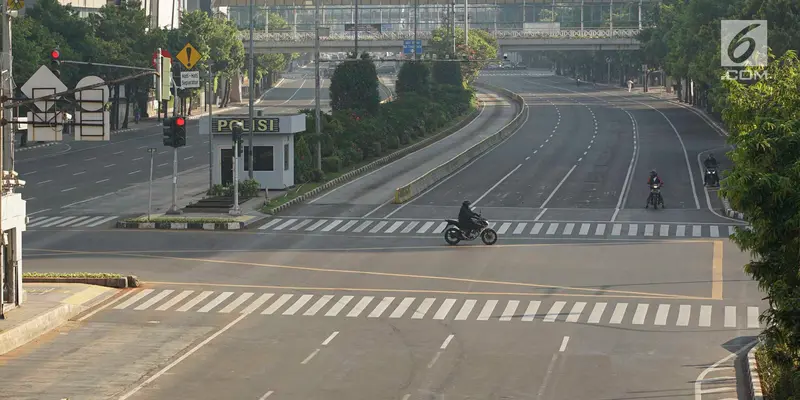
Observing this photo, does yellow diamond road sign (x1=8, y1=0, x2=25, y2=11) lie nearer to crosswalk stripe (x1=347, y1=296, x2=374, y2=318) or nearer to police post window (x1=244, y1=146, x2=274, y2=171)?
crosswalk stripe (x1=347, y1=296, x2=374, y2=318)

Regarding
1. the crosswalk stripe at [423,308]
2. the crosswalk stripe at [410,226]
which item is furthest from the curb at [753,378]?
the crosswalk stripe at [410,226]

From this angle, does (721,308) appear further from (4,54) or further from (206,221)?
(206,221)

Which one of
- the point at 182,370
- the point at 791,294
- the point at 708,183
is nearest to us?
the point at 791,294

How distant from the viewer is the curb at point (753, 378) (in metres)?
27.1

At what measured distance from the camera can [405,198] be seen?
6919 centimetres

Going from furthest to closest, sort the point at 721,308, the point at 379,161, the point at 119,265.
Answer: the point at 379,161
the point at 119,265
the point at 721,308

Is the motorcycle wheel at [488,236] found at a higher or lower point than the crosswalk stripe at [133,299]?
higher

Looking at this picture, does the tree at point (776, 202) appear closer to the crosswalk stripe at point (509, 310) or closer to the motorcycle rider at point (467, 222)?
the crosswalk stripe at point (509, 310)

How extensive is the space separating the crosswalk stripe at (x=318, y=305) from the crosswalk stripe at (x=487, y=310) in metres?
4.82

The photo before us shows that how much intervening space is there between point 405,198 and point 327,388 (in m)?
41.1

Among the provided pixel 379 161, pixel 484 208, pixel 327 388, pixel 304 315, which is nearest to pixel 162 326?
pixel 304 315

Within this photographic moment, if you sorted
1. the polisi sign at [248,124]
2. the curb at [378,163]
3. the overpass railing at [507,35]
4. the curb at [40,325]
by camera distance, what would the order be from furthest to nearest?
the overpass railing at [507,35], the polisi sign at [248,124], the curb at [378,163], the curb at [40,325]

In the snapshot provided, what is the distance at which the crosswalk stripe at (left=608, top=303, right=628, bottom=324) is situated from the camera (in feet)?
119

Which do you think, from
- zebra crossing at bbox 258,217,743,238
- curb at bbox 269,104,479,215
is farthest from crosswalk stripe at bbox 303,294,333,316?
curb at bbox 269,104,479,215
